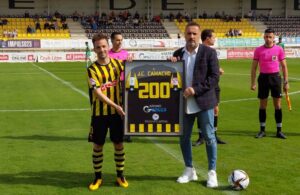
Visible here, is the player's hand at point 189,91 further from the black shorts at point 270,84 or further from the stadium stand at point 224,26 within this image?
the stadium stand at point 224,26

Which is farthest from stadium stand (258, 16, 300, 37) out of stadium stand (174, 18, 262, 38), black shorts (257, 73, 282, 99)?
black shorts (257, 73, 282, 99)

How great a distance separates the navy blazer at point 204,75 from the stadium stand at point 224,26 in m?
48.1

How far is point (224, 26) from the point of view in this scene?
5534 cm

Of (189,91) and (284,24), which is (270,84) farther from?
(284,24)

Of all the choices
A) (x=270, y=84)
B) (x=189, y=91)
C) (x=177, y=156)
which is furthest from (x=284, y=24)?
(x=189, y=91)

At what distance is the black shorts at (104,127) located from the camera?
613cm

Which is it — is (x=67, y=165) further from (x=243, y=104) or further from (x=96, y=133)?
(x=243, y=104)

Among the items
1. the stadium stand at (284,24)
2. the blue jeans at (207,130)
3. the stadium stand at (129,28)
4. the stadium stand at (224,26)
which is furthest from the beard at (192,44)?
the stadium stand at (284,24)

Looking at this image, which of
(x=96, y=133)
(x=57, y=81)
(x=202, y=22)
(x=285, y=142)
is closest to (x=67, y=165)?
(x=96, y=133)

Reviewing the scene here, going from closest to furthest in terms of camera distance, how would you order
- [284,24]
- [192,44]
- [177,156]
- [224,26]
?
[192,44]
[177,156]
[224,26]
[284,24]

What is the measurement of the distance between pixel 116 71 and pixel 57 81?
16.8m

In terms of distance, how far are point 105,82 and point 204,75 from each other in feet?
4.13

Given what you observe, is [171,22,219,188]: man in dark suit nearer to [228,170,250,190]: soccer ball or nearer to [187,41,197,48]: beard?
[187,41,197,48]: beard

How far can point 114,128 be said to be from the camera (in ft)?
20.3
